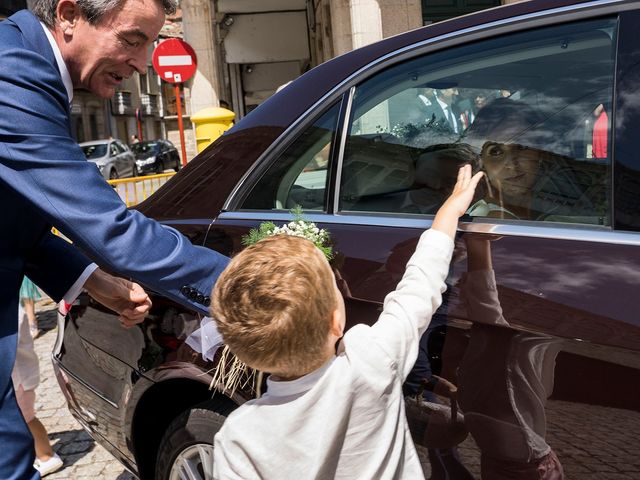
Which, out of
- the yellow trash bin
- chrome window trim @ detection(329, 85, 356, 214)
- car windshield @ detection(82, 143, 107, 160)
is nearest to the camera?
chrome window trim @ detection(329, 85, 356, 214)

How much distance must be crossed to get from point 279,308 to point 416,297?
1.05 feet

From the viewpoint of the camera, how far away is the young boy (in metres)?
1.36

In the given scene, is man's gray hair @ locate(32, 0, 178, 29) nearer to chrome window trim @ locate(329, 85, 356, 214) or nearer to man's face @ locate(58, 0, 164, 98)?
man's face @ locate(58, 0, 164, 98)

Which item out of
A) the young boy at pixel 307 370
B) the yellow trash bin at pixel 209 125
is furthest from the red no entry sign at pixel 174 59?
the young boy at pixel 307 370

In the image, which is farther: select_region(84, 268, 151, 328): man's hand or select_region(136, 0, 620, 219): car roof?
select_region(84, 268, 151, 328): man's hand

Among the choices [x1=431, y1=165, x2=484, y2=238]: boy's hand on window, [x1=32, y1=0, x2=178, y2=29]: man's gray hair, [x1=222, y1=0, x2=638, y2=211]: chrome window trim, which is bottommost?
[x1=431, y1=165, x2=484, y2=238]: boy's hand on window

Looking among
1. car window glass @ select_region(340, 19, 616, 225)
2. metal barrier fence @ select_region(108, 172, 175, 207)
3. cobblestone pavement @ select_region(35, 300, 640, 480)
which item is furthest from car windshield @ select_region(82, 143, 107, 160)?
cobblestone pavement @ select_region(35, 300, 640, 480)

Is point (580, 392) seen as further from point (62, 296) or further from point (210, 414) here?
point (62, 296)

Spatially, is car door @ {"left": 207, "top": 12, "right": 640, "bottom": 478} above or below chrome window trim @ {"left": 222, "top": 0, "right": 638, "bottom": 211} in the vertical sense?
below

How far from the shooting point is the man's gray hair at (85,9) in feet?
5.07

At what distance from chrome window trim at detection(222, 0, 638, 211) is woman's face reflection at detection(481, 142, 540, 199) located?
11.8 inches

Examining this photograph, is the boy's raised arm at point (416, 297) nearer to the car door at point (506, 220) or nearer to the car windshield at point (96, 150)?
the car door at point (506, 220)

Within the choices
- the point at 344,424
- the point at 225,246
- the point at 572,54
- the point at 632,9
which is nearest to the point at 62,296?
the point at 225,246

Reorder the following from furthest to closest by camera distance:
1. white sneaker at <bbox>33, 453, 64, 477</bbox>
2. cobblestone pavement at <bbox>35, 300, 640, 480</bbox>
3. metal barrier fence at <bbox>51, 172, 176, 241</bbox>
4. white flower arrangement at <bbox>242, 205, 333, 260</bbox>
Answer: metal barrier fence at <bbox>51, 172, 176, 241</bbox>
white sneaker at <bbox>33, 453, 64, 477</bbox>
white flower arrangement at <bbox>242, 205, 333, 260</bbox>
cobblestone pavement at <bbox>35, 300, 640, 480</bbox>
